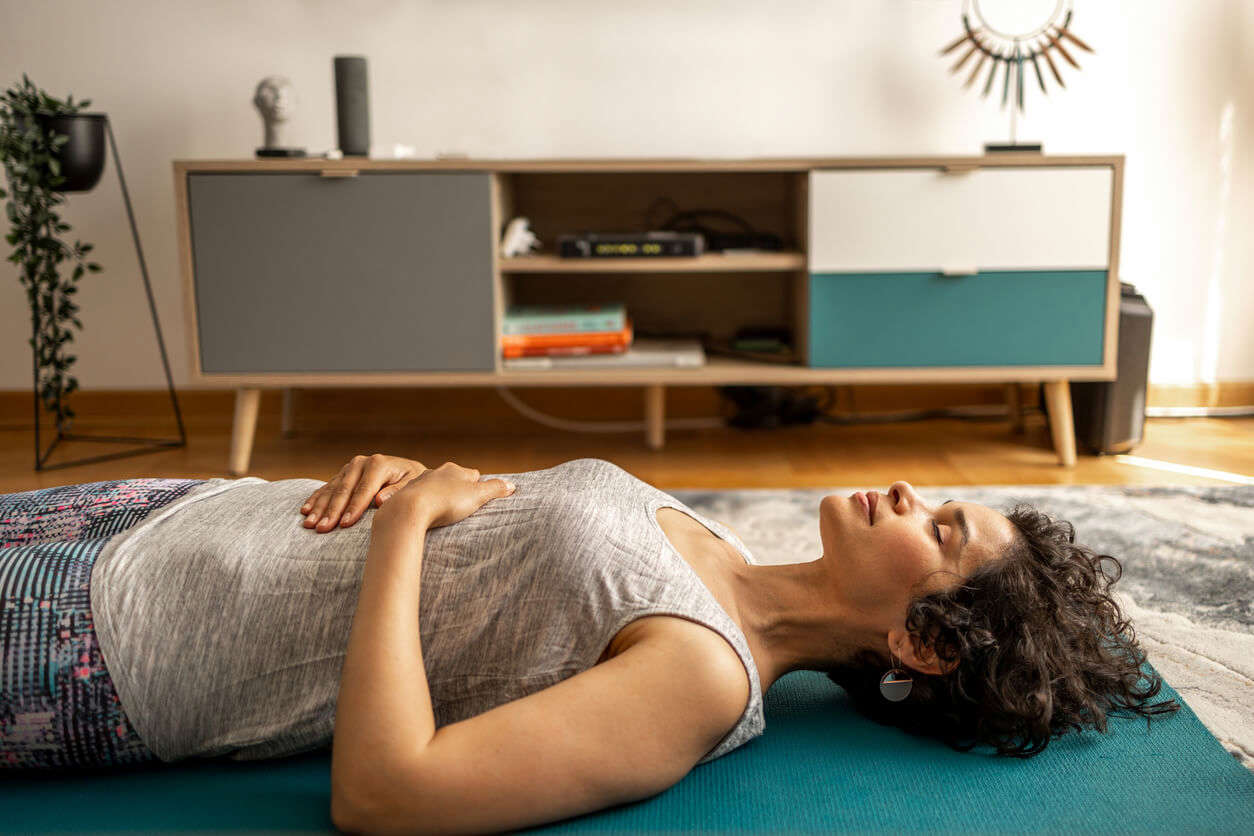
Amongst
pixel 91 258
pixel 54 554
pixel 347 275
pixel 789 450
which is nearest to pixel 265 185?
pixel 347 275

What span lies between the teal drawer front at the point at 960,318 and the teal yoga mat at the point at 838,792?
1466mm

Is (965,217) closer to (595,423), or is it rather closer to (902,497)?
(595,423)

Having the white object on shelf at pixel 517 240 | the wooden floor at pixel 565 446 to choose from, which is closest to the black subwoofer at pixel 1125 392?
the wooden floor at pixel 565 446

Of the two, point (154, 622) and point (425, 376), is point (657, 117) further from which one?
point (154, 622)

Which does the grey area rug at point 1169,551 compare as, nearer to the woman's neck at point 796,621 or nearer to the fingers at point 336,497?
the woman's neck at point 796,621

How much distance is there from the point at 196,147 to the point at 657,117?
4.07 feet

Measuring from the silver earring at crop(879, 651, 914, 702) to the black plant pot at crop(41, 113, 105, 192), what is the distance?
2301 millimetres

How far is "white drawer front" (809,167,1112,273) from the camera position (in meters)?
2.51

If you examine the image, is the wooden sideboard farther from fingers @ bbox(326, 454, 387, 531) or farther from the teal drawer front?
fingers @ bbox(326, 454, 387, 531)

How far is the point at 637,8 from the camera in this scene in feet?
9.56

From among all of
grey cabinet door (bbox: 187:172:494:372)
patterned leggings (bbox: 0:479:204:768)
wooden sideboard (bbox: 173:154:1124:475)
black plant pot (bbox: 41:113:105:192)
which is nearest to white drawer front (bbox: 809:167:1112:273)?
wooden sideboard (bbox: 173:154:1124:475)

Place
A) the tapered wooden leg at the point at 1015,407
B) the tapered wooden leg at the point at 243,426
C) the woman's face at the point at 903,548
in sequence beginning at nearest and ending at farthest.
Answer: the woman's face at the point at 903,548, the tapered wooden leg at the point at 243,426, the tapered wooden leg at the point at 1015,407

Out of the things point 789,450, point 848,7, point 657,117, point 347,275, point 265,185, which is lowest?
point 789,450

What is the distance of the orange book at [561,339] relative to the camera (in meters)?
2.62
